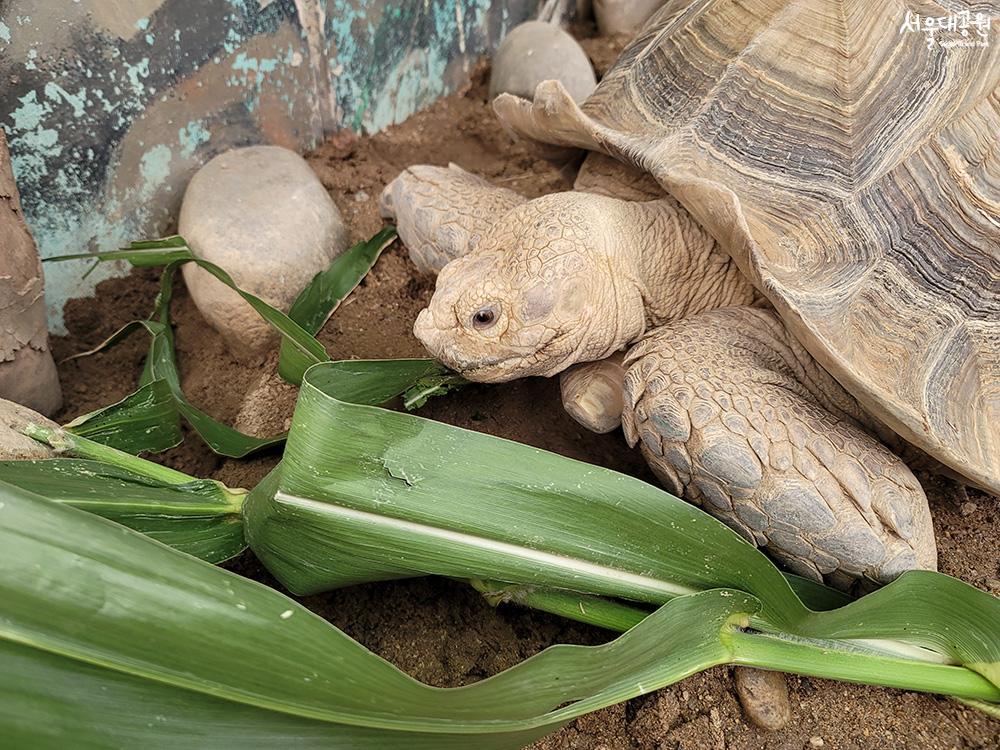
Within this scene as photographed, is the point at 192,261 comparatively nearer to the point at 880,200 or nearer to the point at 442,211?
the point at 442,211

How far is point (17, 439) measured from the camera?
1272 millimetres

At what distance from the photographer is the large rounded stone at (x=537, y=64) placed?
2.43 m

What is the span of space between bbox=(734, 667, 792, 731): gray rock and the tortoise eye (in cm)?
71

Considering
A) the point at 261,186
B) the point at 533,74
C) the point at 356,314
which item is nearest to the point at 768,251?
the point at 356,314

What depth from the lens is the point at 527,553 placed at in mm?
1157

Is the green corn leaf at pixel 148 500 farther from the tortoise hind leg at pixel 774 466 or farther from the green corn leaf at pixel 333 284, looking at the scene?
→ the tortoise hind leg at pixel 774 466

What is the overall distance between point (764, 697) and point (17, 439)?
128cm

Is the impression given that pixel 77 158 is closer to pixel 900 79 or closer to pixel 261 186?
pixel 261 186

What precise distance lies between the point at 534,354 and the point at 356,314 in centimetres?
62

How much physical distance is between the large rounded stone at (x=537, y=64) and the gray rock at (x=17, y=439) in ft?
5.55

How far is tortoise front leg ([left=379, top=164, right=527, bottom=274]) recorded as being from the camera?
67.7 inches

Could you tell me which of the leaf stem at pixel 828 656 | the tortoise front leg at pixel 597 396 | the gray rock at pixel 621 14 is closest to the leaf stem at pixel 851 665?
the leaf stem at pixel 828 656

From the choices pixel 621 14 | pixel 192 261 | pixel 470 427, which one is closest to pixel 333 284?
pixel 192 261

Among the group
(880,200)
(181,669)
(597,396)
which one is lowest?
(597,396)
